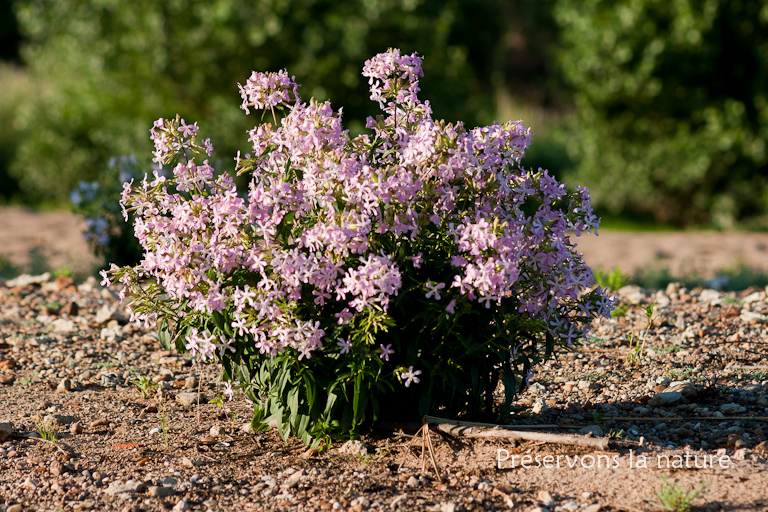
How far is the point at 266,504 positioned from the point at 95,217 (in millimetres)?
4325

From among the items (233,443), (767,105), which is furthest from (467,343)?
(767,105)

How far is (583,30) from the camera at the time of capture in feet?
34.6

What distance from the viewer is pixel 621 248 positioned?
9047 mm

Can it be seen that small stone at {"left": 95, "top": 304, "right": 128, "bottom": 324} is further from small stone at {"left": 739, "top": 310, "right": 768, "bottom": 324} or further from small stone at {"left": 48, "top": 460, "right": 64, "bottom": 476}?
small stone at {"left": 739, "top": 310, "right": 768, "bottom": 324}

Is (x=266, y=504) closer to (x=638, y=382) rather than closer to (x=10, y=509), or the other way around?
(x=10, y=509)

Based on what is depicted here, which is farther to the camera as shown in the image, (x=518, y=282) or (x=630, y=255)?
(x=630, y=255)

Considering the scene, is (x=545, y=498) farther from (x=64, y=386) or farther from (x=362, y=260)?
(x=64, y=386)

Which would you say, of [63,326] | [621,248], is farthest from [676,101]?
[63,326]

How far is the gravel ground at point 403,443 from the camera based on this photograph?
2600mm

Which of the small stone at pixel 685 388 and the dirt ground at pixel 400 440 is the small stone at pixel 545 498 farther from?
the small stone at pixel 685 388

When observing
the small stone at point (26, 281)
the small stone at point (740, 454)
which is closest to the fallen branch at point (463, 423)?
the small stone at point (740, 454)

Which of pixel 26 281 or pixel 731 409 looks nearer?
pixel 731 409

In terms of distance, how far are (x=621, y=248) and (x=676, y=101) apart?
2666 mm

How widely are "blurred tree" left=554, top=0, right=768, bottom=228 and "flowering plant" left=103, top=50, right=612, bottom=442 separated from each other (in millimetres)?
8060
